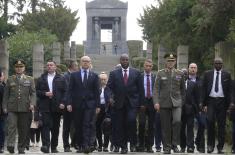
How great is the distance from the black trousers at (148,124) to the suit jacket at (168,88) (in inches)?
28.6

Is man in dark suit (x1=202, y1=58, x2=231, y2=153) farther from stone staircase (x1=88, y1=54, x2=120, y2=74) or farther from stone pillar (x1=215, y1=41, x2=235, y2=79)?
stone staircase (x1=88, y1=54, x2=120, y2=74)

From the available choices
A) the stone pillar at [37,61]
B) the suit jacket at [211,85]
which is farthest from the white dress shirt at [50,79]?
the stone pillar at [37,61]

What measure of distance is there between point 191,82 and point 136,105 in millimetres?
1429

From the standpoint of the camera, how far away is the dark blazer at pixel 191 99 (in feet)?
50.2

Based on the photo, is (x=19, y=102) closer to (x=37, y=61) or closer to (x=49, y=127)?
(x=49, y=127)

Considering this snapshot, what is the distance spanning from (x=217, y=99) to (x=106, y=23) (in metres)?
49.3

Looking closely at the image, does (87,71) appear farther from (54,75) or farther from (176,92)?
(176,92)

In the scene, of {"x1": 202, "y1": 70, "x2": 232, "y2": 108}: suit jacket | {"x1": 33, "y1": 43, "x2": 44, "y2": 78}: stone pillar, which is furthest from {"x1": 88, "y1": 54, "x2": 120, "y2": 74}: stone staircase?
{"x1": 202, "y1": 70, "x2": 232, "y2": 108}: suit jacket

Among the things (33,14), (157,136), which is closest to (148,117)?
(157,136)

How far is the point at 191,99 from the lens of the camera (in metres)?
15.4

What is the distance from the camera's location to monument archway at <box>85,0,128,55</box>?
61.2 meters

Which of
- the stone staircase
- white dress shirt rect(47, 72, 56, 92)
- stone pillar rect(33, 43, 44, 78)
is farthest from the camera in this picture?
the stone staircase

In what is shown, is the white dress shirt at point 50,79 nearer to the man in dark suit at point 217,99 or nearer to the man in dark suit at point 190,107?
the man in dark suit at point 190,107

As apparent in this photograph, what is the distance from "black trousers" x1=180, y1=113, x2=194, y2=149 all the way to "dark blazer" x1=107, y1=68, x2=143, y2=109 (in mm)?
1224
